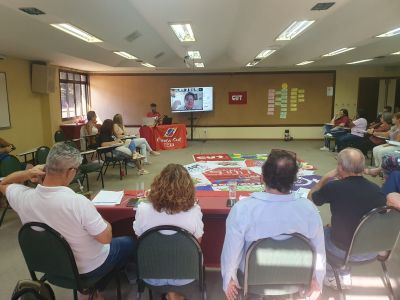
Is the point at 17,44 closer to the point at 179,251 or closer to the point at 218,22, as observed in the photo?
the point at 218,22

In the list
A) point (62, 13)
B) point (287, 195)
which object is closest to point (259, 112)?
point (62, 13)

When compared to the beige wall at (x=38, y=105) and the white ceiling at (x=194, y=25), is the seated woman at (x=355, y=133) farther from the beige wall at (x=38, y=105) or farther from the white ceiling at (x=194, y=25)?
the beige wall at (x=38, y=105)

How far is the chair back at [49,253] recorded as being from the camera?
184cm

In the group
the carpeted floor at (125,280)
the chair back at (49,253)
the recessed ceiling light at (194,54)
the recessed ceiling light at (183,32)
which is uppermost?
the recessed ceiling light at (194,54)

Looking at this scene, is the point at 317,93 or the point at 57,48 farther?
the point at 317,93

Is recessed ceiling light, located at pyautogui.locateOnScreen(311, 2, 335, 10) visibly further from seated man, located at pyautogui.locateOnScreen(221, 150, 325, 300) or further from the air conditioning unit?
the air conditioning unit

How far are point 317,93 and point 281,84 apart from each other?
129 cm

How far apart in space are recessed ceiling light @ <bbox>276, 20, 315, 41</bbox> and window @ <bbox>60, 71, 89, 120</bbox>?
622 cm

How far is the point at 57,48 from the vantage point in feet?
20.0

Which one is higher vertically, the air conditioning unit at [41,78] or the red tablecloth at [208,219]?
the air conditioning unit at [41,78]

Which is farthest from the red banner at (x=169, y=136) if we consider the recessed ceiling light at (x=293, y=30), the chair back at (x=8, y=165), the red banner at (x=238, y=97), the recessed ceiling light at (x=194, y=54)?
the chair back at (x=8, y=165)

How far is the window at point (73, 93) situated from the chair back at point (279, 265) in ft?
27.4

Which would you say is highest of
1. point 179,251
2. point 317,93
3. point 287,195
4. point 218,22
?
point 218,22

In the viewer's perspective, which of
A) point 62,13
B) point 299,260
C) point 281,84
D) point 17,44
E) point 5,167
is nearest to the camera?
point 299,260
